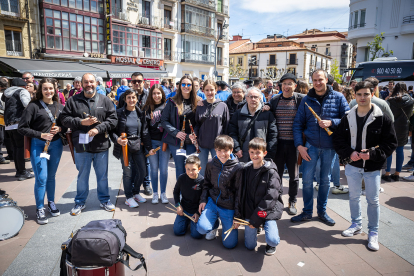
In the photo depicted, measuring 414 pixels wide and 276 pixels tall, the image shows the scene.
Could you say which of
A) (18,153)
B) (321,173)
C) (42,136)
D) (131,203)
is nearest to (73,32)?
(18,153)

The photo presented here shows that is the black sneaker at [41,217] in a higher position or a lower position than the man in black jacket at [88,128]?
lower

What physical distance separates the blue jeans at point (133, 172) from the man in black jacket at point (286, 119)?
2074 millimetres

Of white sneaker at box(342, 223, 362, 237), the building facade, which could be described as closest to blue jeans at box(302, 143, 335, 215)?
white sneaker at box(342, 223, 362, 237)

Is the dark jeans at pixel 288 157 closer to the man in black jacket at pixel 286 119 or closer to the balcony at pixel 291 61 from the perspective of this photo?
the man in black jacket at pixel 286 119

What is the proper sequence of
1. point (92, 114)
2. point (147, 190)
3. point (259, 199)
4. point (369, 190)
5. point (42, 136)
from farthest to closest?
point (147, 190)
point (92, 114)
point (42, 136)
point (369, 190)
point (259, 199)

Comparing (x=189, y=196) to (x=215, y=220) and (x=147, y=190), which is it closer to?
(x=215, y=220)

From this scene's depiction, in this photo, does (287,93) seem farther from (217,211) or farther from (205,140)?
(217,211)

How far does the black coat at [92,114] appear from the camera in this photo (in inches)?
141

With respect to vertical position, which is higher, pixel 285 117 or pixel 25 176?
pixel 285 117

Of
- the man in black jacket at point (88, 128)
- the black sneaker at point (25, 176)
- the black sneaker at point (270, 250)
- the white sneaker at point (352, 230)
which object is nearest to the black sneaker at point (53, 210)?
the man in black jacket at point (88, 128)

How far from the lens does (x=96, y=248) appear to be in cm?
214

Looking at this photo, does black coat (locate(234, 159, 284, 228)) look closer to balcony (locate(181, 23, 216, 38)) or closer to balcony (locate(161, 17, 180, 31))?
balcony (locate(161, 17, 180, 31))

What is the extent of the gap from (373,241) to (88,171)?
377 cm

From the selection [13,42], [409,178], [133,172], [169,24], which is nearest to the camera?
[133,172]
